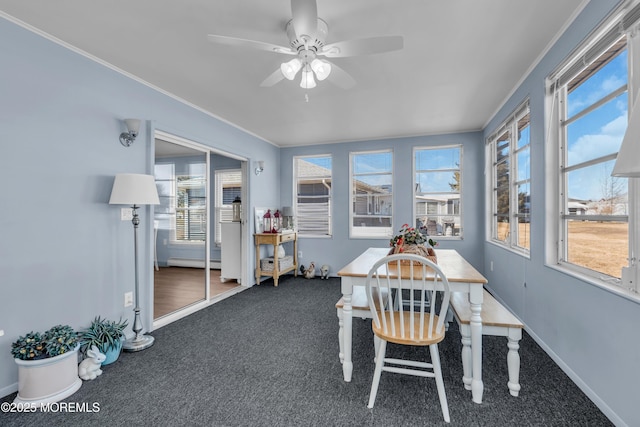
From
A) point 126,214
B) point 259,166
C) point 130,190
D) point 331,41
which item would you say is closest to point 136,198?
point 130,190

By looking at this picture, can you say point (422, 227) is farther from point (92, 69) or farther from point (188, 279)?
point (92, 69)

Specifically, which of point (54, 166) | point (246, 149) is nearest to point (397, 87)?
point (246, 149)

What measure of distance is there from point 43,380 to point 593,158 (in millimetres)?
3852

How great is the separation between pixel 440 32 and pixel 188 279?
462 cm

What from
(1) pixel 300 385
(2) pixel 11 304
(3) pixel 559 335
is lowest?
(1) pixel 300 385

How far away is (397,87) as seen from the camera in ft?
10.0

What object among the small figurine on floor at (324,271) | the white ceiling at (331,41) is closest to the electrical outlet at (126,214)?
the white ceiling at (331,41)

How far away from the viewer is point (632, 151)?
785 millimetres

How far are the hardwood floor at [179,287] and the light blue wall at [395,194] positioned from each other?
166 cm

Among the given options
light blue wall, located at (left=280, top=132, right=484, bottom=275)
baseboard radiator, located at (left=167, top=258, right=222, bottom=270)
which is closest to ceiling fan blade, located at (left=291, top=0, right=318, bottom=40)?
light blue wall, located at (left=280, top=132, right=484, bottom=275)

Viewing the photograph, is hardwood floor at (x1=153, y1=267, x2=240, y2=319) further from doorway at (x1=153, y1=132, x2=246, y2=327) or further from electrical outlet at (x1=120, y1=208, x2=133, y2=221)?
electrical outlet at (x1=120, y1=208, x2=133, y2=221)

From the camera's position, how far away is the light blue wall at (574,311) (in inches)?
60.6

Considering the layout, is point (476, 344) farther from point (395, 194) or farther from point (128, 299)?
point (395, 194)

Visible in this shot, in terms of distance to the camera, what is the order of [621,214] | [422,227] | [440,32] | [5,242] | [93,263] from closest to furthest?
[621,214], [5,242], [440,32], [93,263], [422,227]
